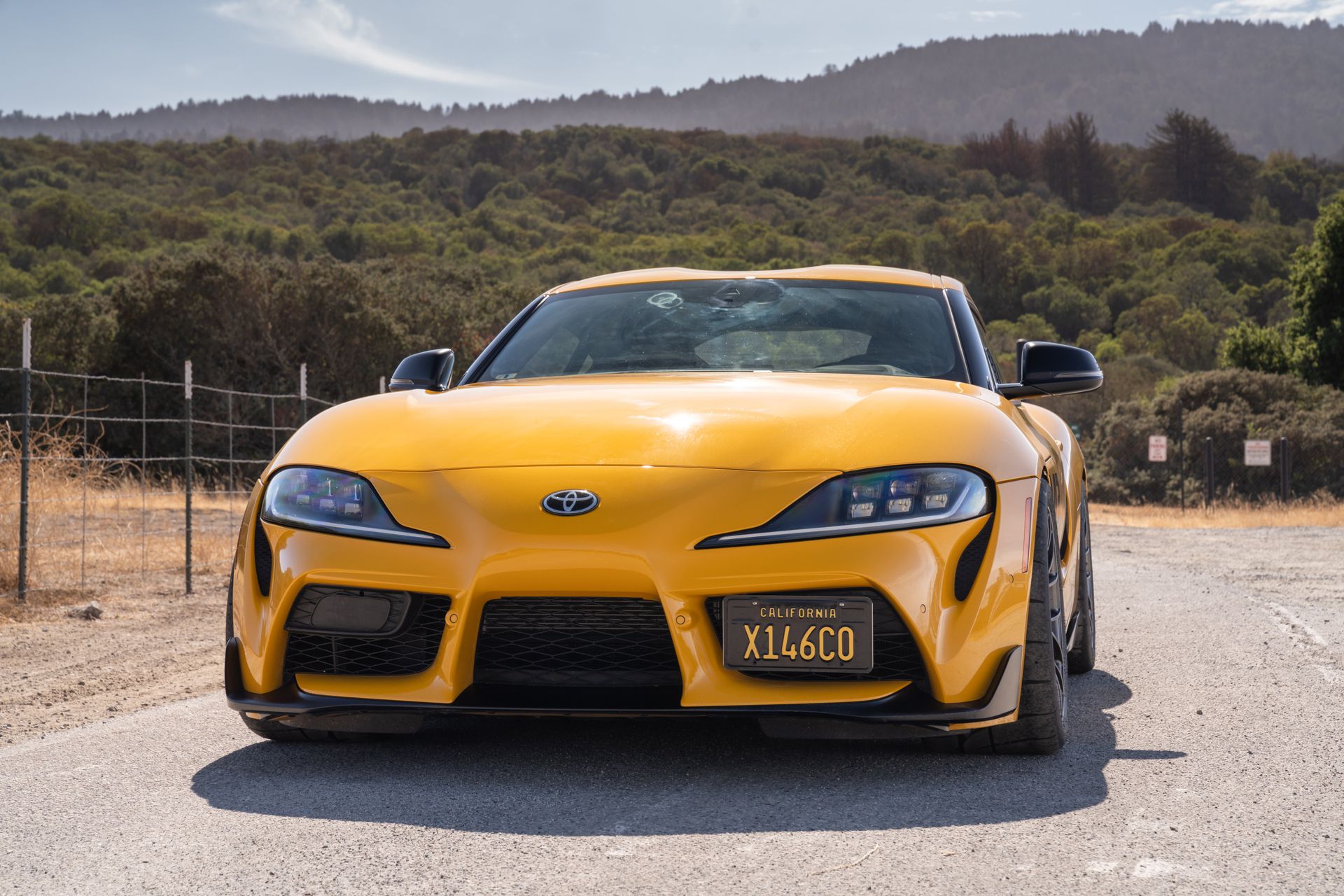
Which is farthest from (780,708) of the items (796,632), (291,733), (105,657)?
(105,657)

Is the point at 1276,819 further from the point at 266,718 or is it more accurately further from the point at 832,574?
the point at 266,718

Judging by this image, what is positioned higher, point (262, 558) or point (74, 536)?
point (262, 558)

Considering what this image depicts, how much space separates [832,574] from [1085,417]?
46237 mm

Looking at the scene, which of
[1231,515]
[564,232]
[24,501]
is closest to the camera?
[24,501]

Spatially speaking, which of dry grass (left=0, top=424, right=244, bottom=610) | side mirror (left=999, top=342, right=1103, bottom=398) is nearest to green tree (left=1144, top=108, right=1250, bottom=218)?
dry grass (left=0, top=424, right=244, bottom=610)

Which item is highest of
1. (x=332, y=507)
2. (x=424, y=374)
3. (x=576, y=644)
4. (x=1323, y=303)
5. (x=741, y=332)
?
(x=1323, y=303)

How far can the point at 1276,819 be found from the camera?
3377mm

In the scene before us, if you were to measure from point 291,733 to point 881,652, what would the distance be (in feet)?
5.90

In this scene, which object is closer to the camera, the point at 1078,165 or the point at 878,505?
the point at 878,505

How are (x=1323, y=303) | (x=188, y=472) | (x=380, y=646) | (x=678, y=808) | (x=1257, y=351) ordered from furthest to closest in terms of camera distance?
(x=1257, y=351), (x=1323, y=303), (x=188, y=472), (x=380, y=646), (x=678, y=808)

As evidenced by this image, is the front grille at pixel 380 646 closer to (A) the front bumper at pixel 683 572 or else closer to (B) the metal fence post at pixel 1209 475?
(A) the front bumper at pixel 683 572

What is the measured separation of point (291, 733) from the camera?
427 centimetres

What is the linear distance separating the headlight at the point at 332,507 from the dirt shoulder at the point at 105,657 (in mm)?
1767

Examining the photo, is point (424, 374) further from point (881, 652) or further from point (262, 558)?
point (881, 652)
